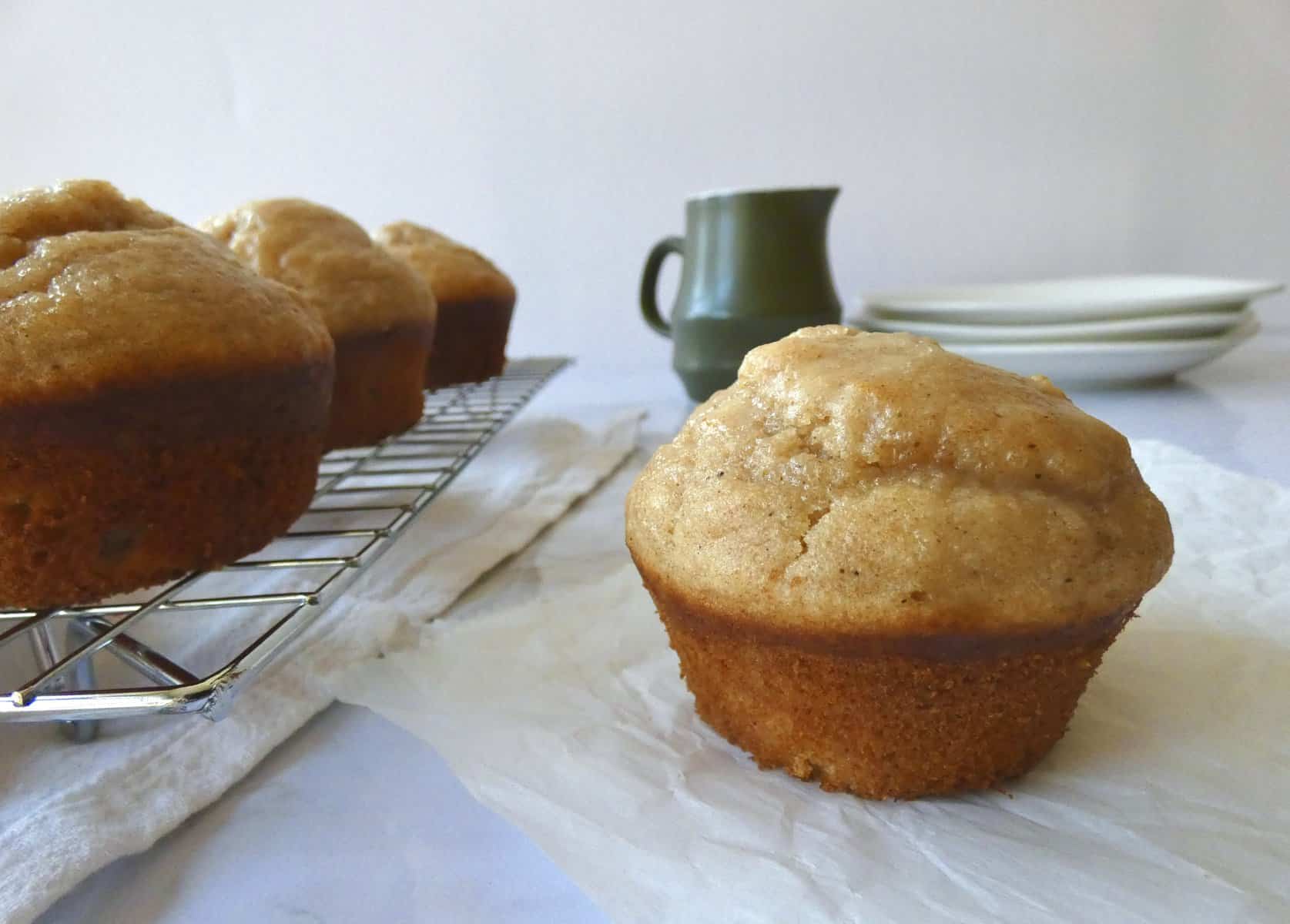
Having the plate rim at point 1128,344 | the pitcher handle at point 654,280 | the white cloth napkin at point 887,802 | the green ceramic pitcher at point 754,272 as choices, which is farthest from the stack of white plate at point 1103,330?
the white cloth napkin at point 887,802

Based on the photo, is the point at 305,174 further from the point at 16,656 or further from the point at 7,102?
the point at 16,656

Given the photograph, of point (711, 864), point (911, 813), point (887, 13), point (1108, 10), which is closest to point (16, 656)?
point (711, 864)

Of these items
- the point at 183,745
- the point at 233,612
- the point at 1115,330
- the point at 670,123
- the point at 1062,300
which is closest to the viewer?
the point at 183,745

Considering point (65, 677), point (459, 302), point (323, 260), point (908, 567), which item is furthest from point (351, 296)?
point (908, 567)

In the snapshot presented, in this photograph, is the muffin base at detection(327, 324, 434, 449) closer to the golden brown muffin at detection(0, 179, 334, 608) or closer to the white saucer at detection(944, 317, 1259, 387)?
the golden brown muffin at detection(0, 179, 334, 608)

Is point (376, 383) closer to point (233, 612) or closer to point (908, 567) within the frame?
point (233, 612)

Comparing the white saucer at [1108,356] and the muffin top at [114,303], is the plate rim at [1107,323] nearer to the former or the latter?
the white saucer at [1108,356]

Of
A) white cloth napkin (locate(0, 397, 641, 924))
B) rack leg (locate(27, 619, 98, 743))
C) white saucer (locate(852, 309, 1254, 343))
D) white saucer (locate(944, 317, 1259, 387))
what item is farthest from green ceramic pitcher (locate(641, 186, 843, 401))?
rack leg (locate(27, 619, 98, 743))
